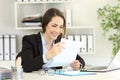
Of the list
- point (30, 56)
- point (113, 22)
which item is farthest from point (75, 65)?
point (113, 22)

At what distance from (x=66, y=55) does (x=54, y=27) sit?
0.46 metres

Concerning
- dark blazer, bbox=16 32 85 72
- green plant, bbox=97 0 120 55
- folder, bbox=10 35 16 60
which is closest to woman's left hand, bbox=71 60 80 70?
dark blazer, bbox=16 32 85 72

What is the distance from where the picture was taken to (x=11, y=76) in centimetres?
181

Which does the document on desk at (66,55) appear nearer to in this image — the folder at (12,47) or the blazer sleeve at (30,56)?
the blazer sleeve at (30,56)

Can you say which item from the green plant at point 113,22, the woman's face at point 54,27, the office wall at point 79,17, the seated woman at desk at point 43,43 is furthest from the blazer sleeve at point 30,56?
the office wall at point 79,17

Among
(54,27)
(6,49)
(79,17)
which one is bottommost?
(6,49)

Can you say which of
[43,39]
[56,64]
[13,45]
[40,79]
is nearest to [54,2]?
[13,45]

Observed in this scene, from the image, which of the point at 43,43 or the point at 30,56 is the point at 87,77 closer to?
the point at 30,56

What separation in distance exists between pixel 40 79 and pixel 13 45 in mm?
2274

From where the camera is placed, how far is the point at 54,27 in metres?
2.59

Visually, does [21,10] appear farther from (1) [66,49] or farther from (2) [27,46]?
(1) [66,49]

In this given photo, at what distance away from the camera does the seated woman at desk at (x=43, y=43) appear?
2254mm

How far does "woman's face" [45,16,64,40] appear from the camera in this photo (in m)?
2.57

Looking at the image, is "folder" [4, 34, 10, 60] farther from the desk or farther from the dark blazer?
the desk
